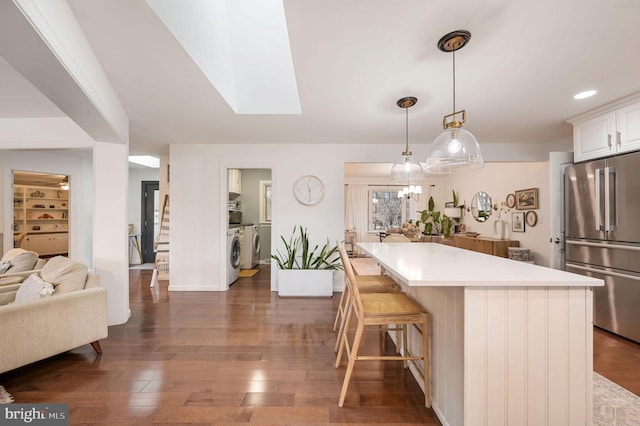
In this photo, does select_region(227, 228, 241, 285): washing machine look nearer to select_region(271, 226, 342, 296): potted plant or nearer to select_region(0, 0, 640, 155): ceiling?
select_region(271, 226, 342, 296): potted plant

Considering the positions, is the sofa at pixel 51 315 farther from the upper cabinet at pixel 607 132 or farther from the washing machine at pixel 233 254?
the upper cabinet at pixel 607 132

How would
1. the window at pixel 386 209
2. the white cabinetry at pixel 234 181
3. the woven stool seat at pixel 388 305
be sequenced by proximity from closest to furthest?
1. the woven stool seat at pixel 388 305
2. the white cabinetry at pixel 234 181
3. the window at pixel 386 209

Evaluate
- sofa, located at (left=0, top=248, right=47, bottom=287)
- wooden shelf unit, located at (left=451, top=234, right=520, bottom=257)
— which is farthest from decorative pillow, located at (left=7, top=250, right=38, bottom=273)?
wooden shelf unit, located at (left=451, top=234, right=520, bottom=257)

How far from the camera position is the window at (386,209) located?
27.6ft

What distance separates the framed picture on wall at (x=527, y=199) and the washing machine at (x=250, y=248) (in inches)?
194

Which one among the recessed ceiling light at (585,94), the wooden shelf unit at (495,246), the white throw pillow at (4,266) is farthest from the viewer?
the wooden shelf unit at (495,246)

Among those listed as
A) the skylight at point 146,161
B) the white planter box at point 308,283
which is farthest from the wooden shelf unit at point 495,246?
the skylight at point 146,161

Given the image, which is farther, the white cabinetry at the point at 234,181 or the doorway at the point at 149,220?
the doorway at the point at 149,220

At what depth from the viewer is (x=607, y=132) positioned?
107 inches

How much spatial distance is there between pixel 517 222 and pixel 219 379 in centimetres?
511

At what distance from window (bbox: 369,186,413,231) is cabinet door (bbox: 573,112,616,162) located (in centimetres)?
540

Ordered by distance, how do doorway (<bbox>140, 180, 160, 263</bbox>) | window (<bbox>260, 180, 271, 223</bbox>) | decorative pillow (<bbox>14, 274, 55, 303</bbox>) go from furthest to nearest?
window (<bbox>260, 180, 271, 223</bbox>)
doorway (<bbox>140, 180, 160, 263</bbox>)
decorative pillow (<bbox>14, 274, 55, 303</bbox>)

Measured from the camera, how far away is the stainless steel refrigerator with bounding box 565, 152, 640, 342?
2.47 meters

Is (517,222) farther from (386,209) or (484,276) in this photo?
(484,276)
